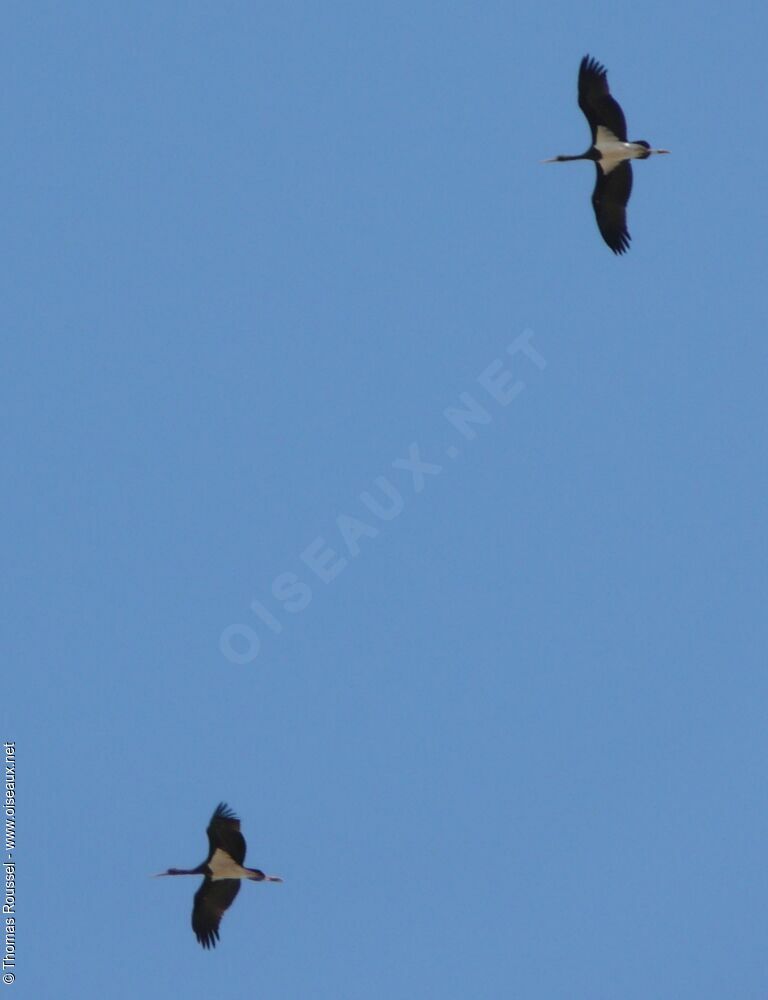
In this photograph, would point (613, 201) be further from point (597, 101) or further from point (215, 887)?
point (215, 887)

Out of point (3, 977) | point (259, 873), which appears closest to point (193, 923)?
point (259, 873)

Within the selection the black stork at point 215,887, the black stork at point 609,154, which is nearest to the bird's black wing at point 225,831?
the black stork at point 215,887

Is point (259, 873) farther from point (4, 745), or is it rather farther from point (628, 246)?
point (628, 246)

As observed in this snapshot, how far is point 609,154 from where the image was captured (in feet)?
113

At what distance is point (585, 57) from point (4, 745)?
493 inches

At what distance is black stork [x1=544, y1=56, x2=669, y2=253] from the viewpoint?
33812mm

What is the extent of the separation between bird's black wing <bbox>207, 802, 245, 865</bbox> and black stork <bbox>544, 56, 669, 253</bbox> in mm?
9347

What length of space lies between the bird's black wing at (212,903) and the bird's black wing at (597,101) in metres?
11.3

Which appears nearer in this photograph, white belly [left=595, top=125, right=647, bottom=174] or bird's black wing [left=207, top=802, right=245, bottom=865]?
bird's black wing [left=207, top=802, right=245, bottom=865]

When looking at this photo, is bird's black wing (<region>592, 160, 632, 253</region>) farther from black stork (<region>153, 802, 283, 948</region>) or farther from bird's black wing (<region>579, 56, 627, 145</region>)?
black stork (<region>153, 802, 283, 948</region>)

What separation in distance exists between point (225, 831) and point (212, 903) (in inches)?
64.6

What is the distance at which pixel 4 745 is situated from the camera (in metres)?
35.5

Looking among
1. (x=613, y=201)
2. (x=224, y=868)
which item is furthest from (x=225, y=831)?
(x=613, y=201)

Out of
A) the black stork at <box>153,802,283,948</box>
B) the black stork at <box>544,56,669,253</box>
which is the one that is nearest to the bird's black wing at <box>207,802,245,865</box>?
the black stork at <box>153,802,283,948</box>
